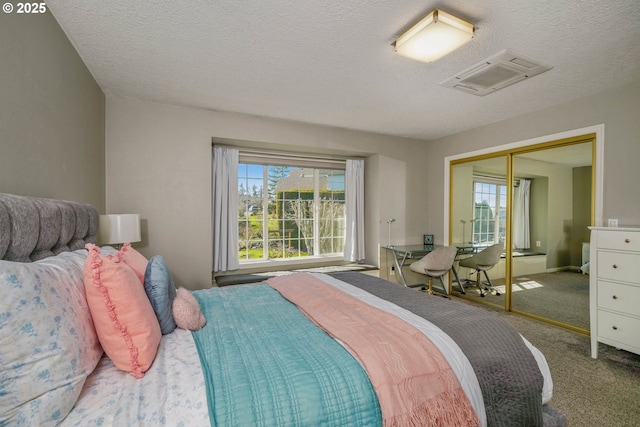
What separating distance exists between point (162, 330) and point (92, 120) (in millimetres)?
2153

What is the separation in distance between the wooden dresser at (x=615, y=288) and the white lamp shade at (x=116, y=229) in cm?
404

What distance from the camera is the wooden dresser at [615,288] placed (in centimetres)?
223

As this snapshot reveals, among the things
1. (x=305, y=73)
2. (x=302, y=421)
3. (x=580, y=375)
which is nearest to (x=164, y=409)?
(x=302, y=421)

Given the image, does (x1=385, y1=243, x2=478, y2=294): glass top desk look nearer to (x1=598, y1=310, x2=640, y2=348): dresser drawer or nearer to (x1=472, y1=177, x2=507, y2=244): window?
(x1=472, y1=177, x2=507, y2=244): window

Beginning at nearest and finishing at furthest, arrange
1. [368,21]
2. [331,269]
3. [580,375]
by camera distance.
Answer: [368,21] < [580,375] < [331,269]

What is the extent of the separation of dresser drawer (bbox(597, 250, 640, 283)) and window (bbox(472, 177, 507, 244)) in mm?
1326

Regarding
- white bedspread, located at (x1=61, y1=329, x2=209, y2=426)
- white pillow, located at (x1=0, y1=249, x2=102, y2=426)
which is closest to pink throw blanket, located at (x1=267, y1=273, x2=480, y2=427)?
white bedspread, located at (x1=61, y1=329, x2=209, y2=426)

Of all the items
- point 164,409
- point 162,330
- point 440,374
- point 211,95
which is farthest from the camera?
point 211,95

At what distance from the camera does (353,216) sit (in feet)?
14.9

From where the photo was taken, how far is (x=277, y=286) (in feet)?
7.30

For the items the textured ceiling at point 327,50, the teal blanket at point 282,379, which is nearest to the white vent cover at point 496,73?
the textured ceiling at point 327,50

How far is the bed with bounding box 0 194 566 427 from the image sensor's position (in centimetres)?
78

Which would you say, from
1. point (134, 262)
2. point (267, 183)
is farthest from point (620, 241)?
point (267, 183)

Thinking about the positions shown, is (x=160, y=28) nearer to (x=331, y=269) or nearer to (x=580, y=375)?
(x=331, y=269)
